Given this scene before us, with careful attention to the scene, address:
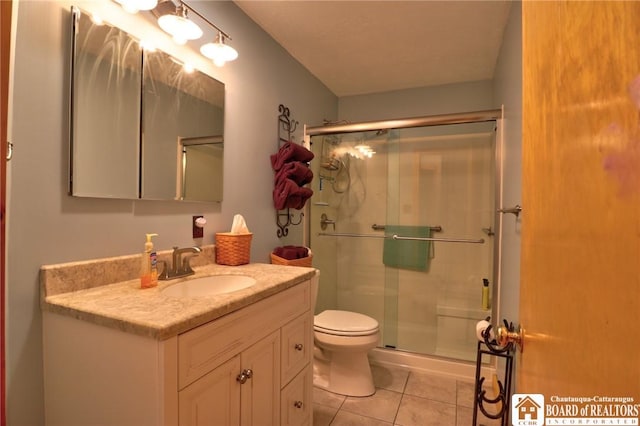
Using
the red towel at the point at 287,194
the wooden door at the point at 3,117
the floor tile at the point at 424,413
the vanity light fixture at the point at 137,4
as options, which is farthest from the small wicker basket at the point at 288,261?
the wooden door at the point at 3,117

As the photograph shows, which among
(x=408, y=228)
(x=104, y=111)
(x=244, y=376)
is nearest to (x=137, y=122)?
(x=104, y=111)

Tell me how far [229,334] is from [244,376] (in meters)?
0.17

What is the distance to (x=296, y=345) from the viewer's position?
1350 mm

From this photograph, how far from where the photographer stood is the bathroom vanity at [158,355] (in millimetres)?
779

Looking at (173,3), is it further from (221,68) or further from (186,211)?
(186,211)

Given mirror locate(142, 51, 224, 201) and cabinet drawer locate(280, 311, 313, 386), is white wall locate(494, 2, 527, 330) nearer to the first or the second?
cabinet drawer locate(280, 311, 313, 386)

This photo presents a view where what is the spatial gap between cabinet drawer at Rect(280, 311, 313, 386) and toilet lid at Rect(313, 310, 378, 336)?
0.53 m

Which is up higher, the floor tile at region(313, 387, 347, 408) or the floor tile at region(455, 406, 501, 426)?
the floor tile at region(455, 406, 501, 426)

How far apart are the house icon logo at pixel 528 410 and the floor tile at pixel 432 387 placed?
1.53 metres

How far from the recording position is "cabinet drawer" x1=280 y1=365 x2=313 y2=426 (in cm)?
127

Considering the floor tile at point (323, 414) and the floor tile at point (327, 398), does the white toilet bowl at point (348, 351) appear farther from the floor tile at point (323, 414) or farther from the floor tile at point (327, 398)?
the floor tile at point (323, 414)

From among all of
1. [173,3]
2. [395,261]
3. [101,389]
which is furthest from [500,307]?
[173,3]

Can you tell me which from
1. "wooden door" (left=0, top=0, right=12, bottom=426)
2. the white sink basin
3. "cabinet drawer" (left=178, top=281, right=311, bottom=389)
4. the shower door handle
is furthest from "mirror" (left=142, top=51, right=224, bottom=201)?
the shower door handle

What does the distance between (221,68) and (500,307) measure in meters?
2.24
